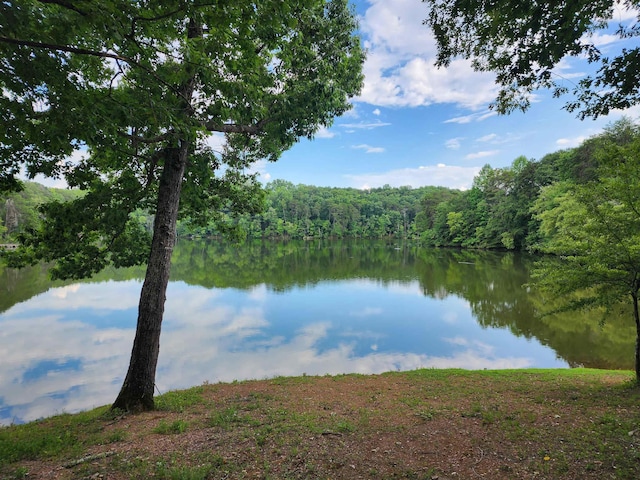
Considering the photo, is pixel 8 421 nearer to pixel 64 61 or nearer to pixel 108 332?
pixel 108 332

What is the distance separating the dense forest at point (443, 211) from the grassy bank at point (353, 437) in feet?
14.1

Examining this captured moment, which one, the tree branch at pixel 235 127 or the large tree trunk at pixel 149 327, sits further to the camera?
the tree branch at pixel 235 127

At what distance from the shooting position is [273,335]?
13922 mm

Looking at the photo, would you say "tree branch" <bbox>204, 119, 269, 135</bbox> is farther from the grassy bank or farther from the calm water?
the calm water

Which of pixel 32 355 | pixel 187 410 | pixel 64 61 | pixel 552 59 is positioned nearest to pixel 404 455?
pixel 187 410

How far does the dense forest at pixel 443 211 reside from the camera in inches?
1291

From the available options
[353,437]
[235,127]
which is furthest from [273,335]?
[353,437]

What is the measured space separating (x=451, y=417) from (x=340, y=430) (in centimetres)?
189

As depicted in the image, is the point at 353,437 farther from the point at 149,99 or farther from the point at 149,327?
the point at 149,99

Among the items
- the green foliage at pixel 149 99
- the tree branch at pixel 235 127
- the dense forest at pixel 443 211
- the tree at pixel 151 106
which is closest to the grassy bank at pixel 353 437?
the tree at pixel 151 106

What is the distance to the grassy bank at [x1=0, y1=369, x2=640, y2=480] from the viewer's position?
11.6ft


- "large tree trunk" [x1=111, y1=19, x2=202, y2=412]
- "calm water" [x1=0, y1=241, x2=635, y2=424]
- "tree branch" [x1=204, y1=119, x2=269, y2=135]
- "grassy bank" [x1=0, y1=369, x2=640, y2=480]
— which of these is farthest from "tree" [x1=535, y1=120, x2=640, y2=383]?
"large tree trunk" [x1=111, y1=19, x2=202, y2=412]

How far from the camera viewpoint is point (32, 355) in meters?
11.5

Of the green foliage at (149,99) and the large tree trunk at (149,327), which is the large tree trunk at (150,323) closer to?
the large tree trunk at (149,327)
